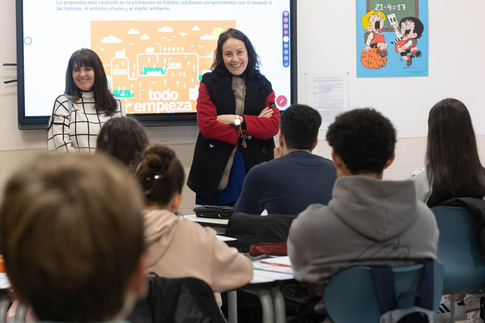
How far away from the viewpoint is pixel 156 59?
4.66 m

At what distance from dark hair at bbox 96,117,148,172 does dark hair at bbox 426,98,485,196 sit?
4.18 ft

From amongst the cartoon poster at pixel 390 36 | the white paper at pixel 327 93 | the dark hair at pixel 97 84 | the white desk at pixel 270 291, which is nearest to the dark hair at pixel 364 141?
the white desk at pixel 270 291

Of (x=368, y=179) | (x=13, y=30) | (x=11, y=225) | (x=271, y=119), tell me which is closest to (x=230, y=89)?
(x=271, y=119)

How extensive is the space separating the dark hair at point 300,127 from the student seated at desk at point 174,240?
0.95 meters

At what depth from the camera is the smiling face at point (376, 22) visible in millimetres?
5090

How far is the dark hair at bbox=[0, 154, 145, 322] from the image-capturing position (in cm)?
72

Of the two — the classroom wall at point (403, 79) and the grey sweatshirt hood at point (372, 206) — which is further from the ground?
the classroom wall at point (403, 79)

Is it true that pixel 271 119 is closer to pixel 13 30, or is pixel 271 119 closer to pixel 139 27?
pixel 139 27

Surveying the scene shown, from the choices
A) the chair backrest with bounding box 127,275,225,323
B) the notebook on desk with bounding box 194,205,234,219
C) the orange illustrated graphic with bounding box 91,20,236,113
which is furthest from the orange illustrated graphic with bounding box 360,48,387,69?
the chair backrest with bounding box 127,275,225,323

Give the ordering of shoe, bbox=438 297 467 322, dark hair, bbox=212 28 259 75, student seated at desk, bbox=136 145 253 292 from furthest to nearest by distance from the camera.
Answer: dark hair, bbox=212 28 259 75
shoe, bbox=438 297 467 322
student seated at desk, bbox=136 145 253 292

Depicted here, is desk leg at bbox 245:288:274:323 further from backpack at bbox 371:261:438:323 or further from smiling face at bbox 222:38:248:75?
smiling face at bbox 222:38:248:75

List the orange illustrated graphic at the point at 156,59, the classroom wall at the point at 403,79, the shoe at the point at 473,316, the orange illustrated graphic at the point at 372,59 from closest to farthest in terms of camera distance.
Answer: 1. the shoe at the point at 473,316
2. the orange illustrated graphic at the point at 156,59
3. the classroom wall at the point at 403,79
4. the orange illustrated graphic at the point at 372,59

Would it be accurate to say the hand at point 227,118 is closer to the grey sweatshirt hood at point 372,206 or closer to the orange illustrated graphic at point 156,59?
the orange illustrated graphic at point 156,59

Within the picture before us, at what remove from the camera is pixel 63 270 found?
2.38 ft
